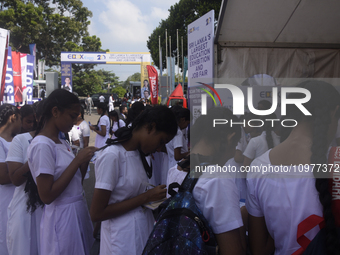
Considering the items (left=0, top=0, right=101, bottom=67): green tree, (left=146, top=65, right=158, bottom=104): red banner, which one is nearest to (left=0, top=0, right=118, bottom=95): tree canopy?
(left=0, top=0, right=101, bottom=67): green tree

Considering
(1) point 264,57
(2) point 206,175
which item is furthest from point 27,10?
(2) point 206,175

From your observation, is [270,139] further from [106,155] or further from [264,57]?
[106,155]

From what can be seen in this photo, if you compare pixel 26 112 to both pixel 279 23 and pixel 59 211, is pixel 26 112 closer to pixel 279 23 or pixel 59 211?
pixel 59 211

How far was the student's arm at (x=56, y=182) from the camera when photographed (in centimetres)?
173

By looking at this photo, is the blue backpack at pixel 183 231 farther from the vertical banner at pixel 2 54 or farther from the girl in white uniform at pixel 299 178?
the vertical banner at pixel 2 54

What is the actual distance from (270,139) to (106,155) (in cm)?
221

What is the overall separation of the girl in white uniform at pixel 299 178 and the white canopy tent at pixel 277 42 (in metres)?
2.82

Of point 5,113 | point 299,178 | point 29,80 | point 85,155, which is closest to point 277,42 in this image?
point 299,178

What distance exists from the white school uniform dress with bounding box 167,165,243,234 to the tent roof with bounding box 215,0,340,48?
308 centimetres

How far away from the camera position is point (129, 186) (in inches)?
64.6

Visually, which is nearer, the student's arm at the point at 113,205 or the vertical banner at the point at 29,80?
the student's arm at the point at 113,205

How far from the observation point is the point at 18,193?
7.25ft

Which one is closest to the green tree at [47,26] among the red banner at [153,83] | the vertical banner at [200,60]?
the red banner at [153,83]

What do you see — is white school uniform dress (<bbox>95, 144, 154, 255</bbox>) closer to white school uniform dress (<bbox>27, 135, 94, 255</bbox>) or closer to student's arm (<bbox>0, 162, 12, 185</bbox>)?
white school uniform dress (<bbox>27, 135, 94, 255</bbox>)
